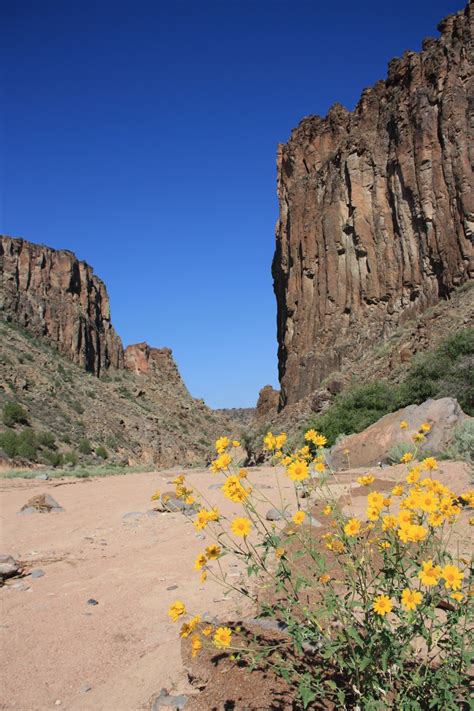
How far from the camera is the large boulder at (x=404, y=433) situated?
9.81m

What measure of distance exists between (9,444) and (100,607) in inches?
881

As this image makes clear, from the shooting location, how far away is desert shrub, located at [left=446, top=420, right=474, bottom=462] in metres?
8.00

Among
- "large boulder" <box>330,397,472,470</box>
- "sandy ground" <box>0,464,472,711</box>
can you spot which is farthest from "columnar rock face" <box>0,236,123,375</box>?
"sandy ground" <box>0,464,472,711</box>

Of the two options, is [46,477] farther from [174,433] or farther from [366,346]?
[174,433]

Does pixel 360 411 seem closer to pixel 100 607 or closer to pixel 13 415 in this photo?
pixel 100 607

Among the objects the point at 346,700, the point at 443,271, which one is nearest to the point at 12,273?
the point at 443,271

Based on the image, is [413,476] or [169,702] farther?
[169,702]

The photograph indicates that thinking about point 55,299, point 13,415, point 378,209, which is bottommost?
point 13,415

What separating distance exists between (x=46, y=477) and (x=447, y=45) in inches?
1190

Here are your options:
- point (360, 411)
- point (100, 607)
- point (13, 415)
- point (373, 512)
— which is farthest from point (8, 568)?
point (13, 415)

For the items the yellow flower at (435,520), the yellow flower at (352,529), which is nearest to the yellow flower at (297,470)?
the yellow flower at (352,529)

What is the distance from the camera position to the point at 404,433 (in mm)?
10461

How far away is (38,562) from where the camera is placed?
18.2ft

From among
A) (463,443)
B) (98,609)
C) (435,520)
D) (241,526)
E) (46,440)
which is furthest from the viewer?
(46,440)
